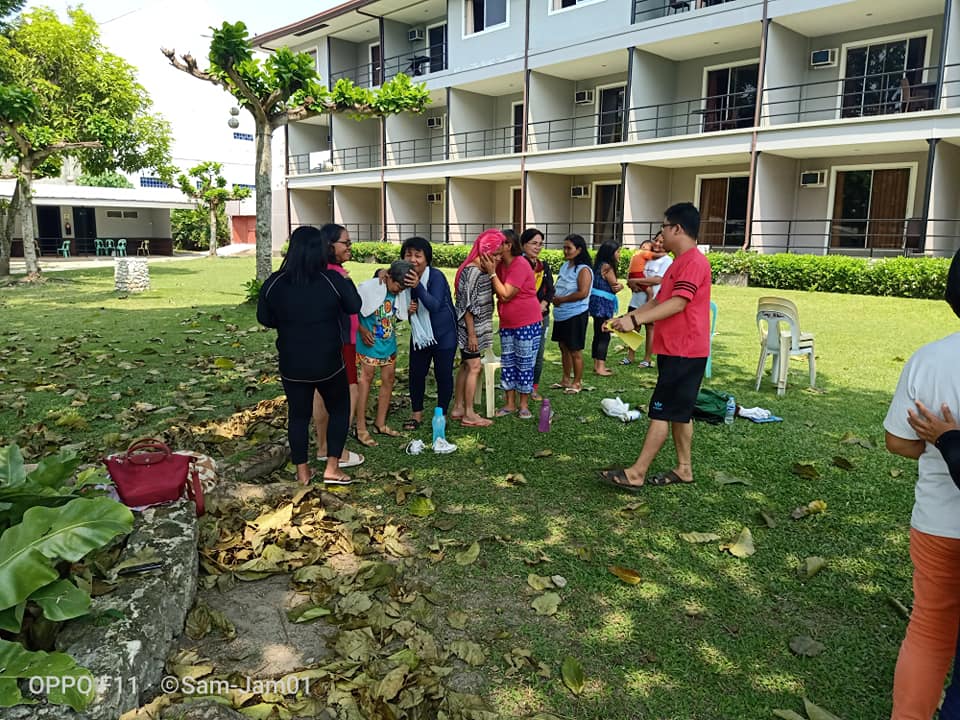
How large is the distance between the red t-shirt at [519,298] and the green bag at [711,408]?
156cm

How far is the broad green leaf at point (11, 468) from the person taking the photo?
112 inches

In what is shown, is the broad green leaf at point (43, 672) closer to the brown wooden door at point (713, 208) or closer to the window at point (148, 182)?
the brown wooden door at point (713, 208)

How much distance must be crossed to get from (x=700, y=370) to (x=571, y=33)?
2050 centimetres

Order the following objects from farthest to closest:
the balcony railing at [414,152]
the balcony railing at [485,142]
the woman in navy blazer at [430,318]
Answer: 1. the balcony railing at [414,152]
2. the balcony railing at [485,142]
3. the woman in navy blazer at [430,318]

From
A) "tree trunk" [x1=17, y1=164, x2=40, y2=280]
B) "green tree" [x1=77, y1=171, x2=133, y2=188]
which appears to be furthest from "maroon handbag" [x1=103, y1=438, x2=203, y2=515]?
"green tree" [x1=77, y1=171, x2=133, y2=188]

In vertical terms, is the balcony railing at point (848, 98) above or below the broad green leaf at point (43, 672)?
above

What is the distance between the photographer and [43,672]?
2.06 metres

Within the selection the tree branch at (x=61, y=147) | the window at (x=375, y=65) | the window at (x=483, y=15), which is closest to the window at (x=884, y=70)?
the window at (x=483, y=15)

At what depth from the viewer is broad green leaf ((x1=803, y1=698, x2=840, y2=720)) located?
2.45 metres

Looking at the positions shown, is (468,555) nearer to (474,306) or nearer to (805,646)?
(805,646)

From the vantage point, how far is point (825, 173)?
19.1 meters

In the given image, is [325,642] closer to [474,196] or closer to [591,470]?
[591,470]

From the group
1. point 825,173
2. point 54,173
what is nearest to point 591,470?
point 825,173

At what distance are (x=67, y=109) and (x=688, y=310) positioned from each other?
70.3 ft
